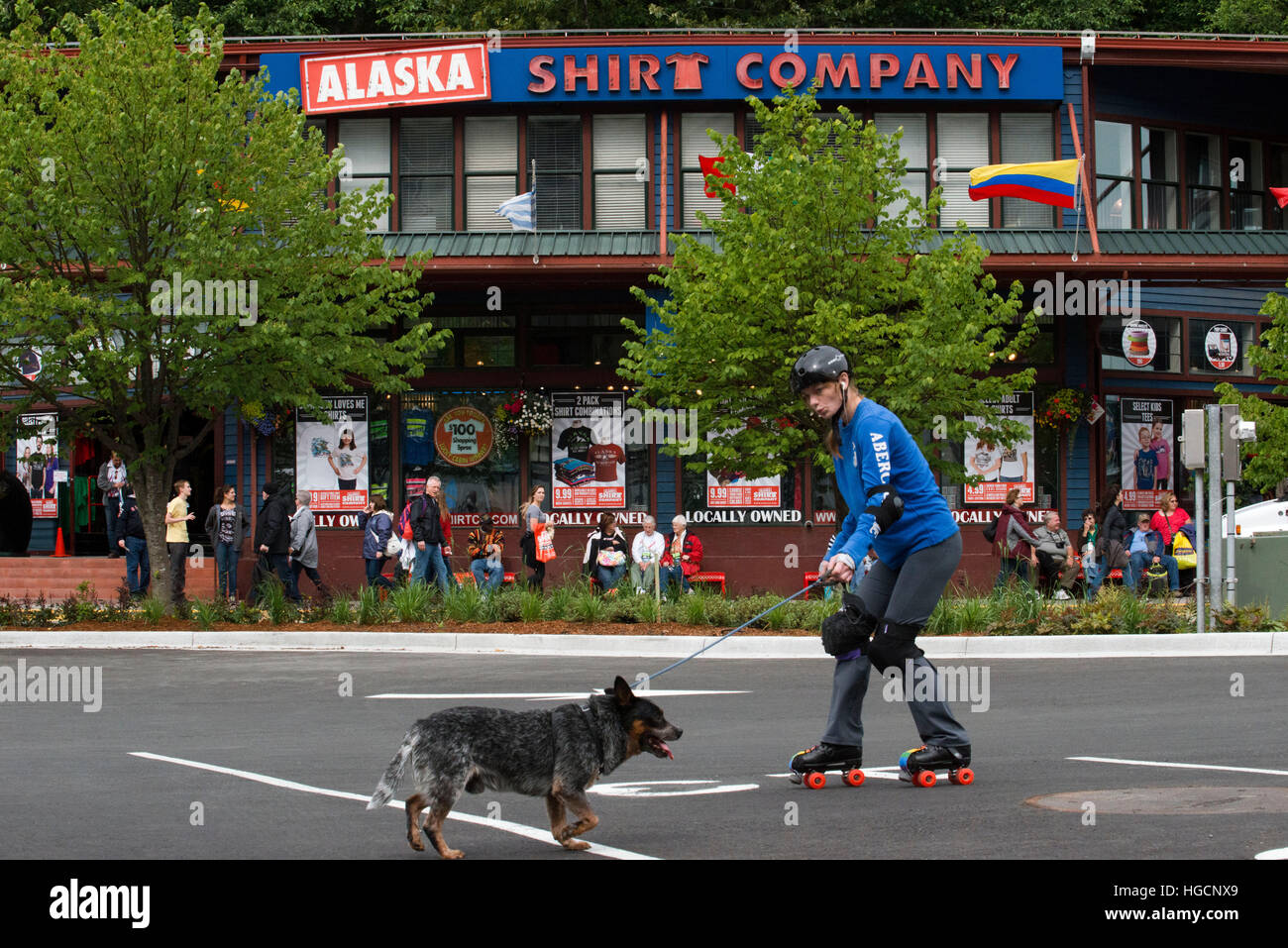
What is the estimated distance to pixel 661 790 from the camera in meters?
7.54

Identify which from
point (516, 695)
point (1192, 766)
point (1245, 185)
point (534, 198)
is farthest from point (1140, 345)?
point (1192, 766)

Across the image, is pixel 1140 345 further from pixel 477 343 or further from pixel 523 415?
pixel 477 343

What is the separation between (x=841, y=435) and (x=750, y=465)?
482 inches

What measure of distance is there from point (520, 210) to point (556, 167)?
1935 mm

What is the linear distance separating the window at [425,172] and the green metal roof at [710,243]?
0.78 m

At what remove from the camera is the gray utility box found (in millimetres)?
17536

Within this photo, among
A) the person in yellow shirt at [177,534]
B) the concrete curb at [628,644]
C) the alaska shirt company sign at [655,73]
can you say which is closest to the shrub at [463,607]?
the concrete curb at [628,644]

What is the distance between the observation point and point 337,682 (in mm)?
13297

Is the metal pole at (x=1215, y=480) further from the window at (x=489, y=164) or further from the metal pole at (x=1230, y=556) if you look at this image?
the window at (x=489, y=164)

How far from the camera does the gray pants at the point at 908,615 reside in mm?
6891

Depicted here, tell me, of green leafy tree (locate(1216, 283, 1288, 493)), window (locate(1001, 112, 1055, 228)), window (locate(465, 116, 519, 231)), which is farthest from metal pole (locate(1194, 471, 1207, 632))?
window (locate(465, 116, 519, 231))

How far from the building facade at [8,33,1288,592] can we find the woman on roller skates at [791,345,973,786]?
16742 mm

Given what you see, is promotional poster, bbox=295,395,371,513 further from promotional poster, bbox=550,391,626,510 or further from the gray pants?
the gray pants

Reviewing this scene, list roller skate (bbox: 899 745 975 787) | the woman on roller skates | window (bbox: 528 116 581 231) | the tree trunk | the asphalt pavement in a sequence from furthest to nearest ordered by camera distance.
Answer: window (bbox: 528 116 581 231), the tree trunk, roller skate (bbox: 899 745 975 787), the woman on roller skates, the asphalt pavement
